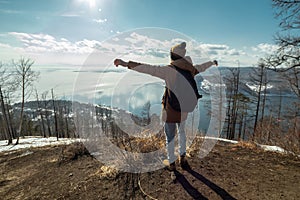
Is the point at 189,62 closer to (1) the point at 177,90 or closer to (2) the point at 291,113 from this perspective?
(1) the point at 177,90

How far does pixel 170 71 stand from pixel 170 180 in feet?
5.35

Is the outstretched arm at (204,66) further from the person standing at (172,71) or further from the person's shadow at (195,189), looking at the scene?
the person's shadow at (195,189)

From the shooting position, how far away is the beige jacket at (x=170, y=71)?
241 centimetres

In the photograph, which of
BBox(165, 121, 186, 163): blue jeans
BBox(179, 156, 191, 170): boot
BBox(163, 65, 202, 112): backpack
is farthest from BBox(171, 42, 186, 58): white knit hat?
BBox(179, 156, 191, 170): boot

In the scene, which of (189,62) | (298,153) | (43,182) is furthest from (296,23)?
(43,182)

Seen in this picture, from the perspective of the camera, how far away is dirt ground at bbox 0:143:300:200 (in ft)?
8.02

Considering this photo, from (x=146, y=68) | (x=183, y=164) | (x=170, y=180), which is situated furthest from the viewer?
(x=183, y=164)

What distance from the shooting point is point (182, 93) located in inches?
104

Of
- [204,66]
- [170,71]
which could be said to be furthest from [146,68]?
[204,66]

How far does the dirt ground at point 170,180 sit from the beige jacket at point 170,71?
0.94 metres

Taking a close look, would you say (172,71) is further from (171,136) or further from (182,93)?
(171,136)

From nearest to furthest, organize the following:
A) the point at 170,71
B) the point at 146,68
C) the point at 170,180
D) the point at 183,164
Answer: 1. the point at 146,68
2. the point at 170,71
3. the point at 170,180
4. the point at 183,164

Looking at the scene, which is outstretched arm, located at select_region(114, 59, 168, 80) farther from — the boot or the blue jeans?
the boot

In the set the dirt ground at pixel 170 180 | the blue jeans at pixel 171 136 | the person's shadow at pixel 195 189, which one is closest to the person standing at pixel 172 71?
the blue jeans at pixel 171 136
